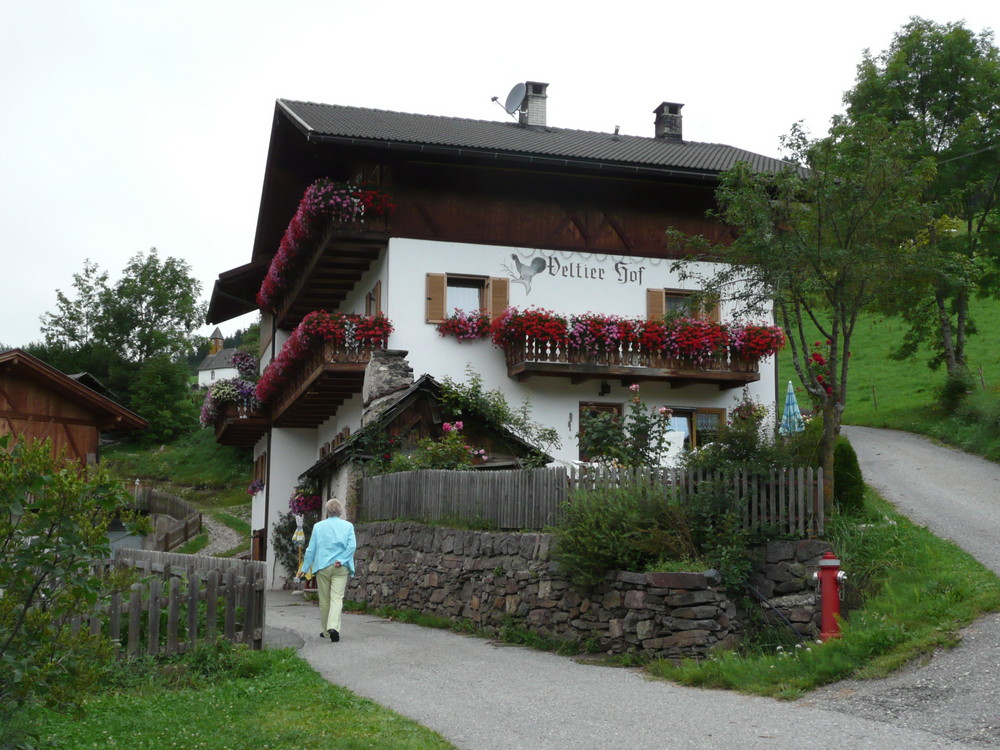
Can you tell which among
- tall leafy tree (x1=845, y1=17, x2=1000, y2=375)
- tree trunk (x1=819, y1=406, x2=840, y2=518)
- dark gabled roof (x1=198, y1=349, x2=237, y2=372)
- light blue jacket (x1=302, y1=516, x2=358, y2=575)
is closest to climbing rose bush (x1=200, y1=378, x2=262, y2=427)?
light blue jacket (x1=302, y1=516, x2=358, y2=575)

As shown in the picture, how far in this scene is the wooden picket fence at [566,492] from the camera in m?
12.0

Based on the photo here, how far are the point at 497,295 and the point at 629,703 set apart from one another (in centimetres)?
1428

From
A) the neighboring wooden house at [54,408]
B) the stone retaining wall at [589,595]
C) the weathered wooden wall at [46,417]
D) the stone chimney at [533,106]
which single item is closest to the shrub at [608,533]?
the stone retaining wall at [589,595]

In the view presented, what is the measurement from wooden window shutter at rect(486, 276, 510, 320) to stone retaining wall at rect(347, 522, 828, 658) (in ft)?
23.1

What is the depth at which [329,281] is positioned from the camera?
25703mm

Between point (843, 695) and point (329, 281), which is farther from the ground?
point (329, 281)

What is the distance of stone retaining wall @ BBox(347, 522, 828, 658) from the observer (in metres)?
11.3

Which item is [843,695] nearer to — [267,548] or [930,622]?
[930,622]

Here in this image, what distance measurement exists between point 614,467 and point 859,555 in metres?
2.86

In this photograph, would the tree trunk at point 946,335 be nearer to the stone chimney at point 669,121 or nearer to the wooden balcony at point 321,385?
the stone chimney at point 669,121

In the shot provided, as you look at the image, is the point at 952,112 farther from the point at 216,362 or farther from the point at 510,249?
the point at 216,362

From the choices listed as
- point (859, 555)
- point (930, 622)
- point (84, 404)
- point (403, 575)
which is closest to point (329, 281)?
point (84, 404)

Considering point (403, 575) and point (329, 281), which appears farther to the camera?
point (329, 281)

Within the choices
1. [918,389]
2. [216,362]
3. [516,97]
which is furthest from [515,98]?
[216,362]
